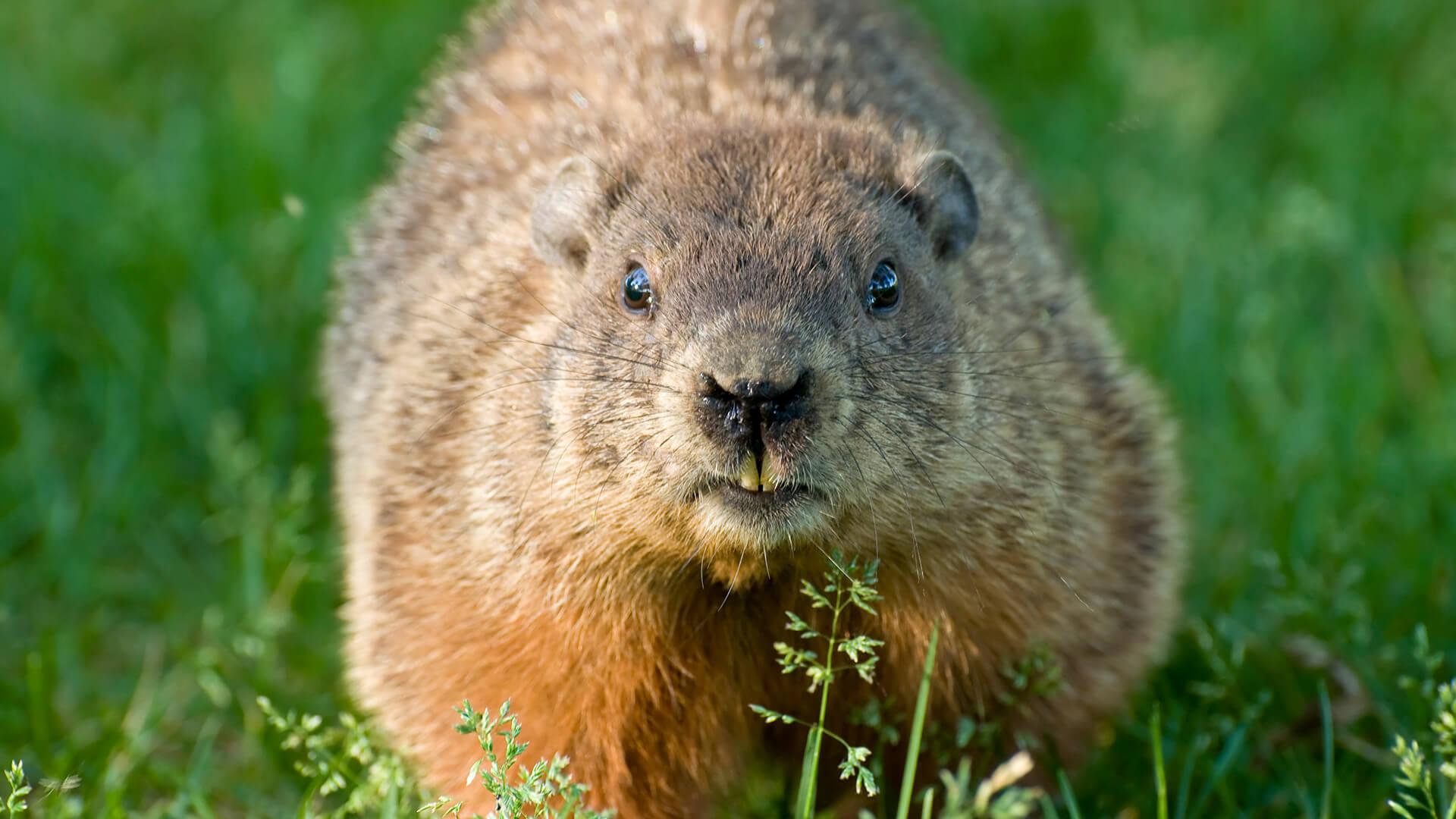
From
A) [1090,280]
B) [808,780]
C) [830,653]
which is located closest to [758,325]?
[830,653]

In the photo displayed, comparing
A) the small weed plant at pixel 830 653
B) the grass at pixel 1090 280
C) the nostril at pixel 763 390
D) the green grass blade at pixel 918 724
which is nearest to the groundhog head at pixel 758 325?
the nostril at pixel 763 390

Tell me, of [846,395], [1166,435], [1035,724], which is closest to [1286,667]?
[1166,435]

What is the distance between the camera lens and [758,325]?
3.40m

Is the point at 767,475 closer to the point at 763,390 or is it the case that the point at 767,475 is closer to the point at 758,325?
the point at 763,390

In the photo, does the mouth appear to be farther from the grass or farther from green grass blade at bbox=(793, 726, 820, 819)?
the grass

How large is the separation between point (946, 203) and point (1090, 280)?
245 centimetres

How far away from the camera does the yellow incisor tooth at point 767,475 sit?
10.8 ft

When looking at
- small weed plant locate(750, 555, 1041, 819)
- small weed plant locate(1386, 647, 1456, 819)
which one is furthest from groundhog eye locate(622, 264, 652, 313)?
small weed plant locate(1386, 647, 1456, 819)

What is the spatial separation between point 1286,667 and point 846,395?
7.24 ft

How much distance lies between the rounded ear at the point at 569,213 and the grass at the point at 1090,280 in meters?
1.58

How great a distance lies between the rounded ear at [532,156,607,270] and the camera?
4.07 metres

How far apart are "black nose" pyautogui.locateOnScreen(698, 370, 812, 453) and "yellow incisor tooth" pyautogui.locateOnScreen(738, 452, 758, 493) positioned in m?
0.02

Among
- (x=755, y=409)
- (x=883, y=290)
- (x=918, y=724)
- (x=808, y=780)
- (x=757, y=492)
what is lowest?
(x=808, y=780)

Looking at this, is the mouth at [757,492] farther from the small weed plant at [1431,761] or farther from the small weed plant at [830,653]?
the small weed plant at [1431,761]
